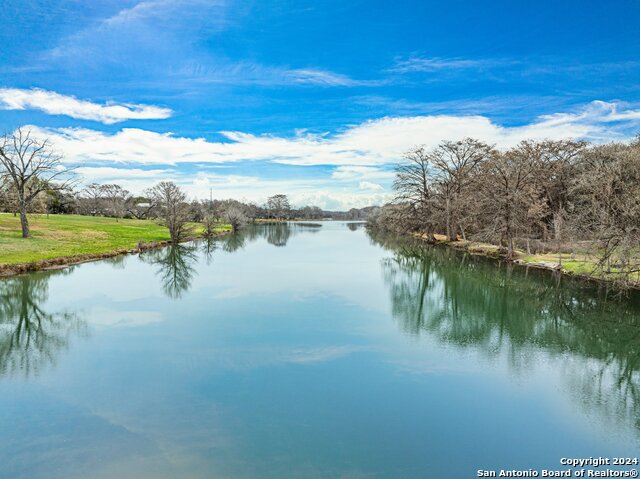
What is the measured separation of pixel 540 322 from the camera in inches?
651

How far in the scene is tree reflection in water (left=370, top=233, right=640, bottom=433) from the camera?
1059 cm

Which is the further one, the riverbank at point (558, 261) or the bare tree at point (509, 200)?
the bare tree at point (509, 200)

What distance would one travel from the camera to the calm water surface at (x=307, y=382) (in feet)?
23.1

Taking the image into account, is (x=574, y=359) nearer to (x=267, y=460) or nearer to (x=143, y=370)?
(x=267, y=460)

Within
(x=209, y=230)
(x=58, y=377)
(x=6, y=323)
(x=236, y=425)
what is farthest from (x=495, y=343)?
(x=209, y=230)

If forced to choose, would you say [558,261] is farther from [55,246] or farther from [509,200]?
[55,246]

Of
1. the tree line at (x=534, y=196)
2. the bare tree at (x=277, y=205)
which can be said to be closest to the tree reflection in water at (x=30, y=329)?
the tree line at (x=534, y=196)

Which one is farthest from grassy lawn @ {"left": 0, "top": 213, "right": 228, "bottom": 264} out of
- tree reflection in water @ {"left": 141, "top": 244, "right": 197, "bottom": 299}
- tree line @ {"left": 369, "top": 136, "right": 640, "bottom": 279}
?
tree line @ {"left": 369, "top": 136, "right": 640, "bottom": 279}

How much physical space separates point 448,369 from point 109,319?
13.2 metres

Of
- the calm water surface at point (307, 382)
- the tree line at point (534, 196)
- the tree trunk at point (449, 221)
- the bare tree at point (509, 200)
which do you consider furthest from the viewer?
the tree trunk at point (449, 221)

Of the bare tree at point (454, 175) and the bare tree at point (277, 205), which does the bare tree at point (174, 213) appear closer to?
the bare tree at point (454, 175)

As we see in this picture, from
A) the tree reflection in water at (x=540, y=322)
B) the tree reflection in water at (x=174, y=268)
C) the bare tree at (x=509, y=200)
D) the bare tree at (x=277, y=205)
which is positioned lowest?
the tree reflection in water at (x=540, y=322)

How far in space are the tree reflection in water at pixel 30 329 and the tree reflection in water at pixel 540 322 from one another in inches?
482

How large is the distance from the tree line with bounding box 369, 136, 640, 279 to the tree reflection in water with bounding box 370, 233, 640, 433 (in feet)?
10.4
